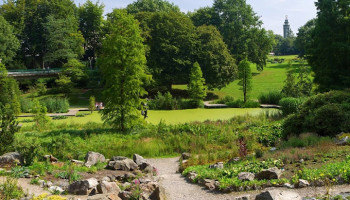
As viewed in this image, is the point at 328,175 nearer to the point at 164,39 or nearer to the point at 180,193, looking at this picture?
the point at 180,193

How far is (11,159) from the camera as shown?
41.8 ft

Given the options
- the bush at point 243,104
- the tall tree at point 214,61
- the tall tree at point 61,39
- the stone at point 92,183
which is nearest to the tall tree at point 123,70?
the stone at point 92,183

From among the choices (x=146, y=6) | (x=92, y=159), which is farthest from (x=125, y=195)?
(x=146, y=6)

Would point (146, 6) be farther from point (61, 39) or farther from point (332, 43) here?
point (332, 43)

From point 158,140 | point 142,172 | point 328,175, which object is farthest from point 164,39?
point 328,175

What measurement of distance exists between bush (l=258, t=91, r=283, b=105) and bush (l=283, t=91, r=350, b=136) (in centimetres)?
1767

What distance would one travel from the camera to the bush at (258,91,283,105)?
34500 mm

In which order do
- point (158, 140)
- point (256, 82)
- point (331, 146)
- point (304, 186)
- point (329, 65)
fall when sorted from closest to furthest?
point (304, 186), point (331, 146), point (158, 140), point (329, 65), point (256, 82)

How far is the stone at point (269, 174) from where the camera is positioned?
394 inches

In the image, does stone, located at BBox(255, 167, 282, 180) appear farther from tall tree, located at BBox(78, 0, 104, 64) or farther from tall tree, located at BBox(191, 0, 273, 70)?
tall tree, located at BBox(78, 0, 104, 64)

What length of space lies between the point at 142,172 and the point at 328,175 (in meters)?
6.33

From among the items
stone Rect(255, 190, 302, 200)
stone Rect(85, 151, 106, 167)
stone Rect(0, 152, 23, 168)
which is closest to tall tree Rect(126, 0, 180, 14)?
stone Rect(85, 151, 106, 167)

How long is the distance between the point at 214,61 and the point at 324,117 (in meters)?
27.1

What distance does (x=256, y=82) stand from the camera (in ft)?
172
